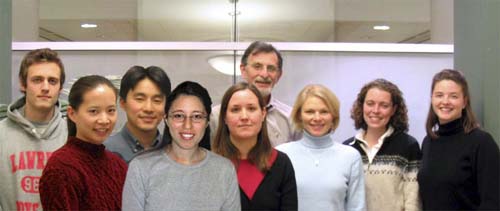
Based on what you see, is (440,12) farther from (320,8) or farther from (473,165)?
(473,165)

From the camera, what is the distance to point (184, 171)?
3.19 metres

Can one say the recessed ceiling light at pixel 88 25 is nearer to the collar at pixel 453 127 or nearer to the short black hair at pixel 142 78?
the short black hair at pixel 142 78

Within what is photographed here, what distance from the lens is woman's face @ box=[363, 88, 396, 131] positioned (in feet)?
13.2

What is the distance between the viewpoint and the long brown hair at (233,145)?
3475 millimetres

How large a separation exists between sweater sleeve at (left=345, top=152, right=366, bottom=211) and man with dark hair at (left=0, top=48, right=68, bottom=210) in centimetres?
170

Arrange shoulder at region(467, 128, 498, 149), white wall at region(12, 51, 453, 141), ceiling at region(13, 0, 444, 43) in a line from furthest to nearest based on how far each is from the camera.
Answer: ceiling at region(13, 0, 444, 43)
white wall at region(12, 51, 453, 141)
shoulder at region(467, 128, 498, 149)

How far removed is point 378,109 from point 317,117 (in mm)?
505

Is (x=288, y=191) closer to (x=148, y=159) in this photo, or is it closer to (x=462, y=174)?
(x=148, y=159)

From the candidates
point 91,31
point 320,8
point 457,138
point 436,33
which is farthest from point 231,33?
point 457,138

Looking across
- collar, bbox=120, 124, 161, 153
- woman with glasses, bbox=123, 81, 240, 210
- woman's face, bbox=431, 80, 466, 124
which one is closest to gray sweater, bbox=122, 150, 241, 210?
woman with glasses, bbox=123, 81, 240, 210

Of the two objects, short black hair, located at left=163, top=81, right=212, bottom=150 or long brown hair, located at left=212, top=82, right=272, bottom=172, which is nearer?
short black hair, located at left=163, top=81, right=212, bottom=150

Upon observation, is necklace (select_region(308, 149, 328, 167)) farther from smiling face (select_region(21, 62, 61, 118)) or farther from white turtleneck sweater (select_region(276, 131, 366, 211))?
smiling face (select_region(21, 62, 61, 118))

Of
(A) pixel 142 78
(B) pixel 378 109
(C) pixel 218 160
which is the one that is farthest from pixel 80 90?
(B) pixel 378 109

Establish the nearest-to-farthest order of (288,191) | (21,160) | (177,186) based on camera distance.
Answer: (177,186)
(288,191)
(21,160)
